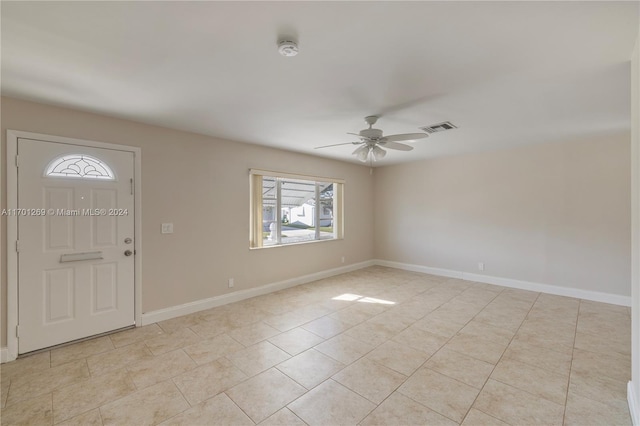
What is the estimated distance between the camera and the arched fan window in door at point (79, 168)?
289cm

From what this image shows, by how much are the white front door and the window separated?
1.78 meters

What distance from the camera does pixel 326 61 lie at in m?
2.03

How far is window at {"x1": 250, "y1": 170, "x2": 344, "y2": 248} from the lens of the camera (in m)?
4.63

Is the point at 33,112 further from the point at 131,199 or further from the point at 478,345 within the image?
the point at 478,345

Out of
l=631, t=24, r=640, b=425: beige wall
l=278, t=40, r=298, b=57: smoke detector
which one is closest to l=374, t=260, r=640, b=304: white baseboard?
l=631, t=24, r=640, b=425: beige wall

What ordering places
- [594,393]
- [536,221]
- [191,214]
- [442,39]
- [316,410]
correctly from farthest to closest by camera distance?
[536,221]
[191,214]
[594,393]
[316,410]
[442,39]

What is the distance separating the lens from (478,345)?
2922 mm

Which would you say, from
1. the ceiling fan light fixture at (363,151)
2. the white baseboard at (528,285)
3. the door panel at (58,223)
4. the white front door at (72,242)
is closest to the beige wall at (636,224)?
the ceiling fan light fixture at (363,151)

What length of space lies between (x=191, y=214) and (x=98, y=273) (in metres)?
1.20

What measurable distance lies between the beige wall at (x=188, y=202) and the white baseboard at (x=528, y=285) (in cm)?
289

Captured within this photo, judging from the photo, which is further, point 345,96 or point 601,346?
point 601,346

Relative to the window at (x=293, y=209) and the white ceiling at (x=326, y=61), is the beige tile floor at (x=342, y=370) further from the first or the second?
the white ceiling at (x=326, y=61)

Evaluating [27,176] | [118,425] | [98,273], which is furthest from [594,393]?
[27,176]

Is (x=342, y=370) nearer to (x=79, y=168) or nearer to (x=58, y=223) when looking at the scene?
(x=58, y=223)
